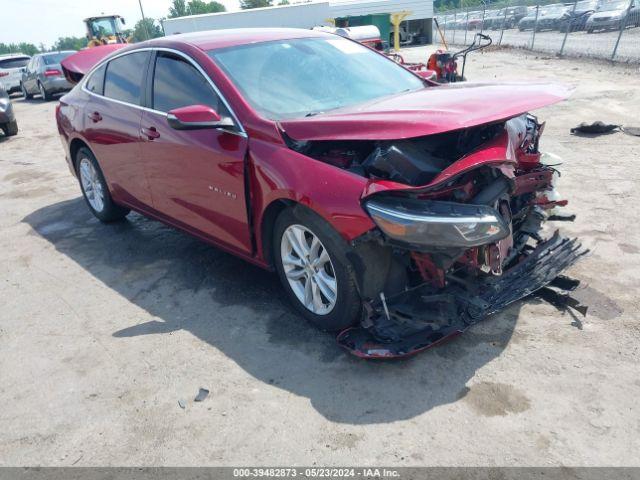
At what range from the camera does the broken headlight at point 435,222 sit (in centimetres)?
273

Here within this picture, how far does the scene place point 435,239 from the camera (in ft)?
9.00

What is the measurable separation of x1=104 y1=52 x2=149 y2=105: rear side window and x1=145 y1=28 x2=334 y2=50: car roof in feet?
0.71

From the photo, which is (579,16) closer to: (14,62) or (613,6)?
(613,6)

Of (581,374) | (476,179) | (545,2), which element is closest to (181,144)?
(476,179)

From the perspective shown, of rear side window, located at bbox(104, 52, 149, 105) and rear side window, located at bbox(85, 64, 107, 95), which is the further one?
rear side window, located at bbox(85, 64, 107, 95)

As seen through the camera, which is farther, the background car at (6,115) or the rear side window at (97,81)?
the background car at (6,115)

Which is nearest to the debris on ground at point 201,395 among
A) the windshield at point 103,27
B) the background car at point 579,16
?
the background car at point 579,16

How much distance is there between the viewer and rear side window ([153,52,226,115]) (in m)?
3.81

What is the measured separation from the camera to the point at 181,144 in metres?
3.97

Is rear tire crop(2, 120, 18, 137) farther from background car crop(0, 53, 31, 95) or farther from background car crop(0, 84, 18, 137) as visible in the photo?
background car crop(0, 53, 31, 95)

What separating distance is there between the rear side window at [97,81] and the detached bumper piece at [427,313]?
141 inches

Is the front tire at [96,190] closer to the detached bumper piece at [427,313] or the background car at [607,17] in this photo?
the detached bumper piece at [427,313]

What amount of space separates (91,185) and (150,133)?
70.9 inches

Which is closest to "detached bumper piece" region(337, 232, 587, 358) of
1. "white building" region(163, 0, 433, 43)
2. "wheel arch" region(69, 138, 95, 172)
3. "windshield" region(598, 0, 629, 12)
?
"wheel arch" region(69, 138, 95, 172)
